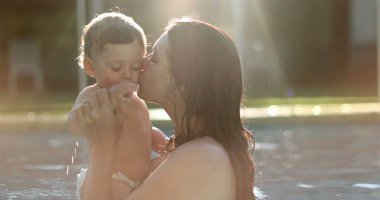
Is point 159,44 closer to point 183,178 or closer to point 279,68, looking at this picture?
point 183,178

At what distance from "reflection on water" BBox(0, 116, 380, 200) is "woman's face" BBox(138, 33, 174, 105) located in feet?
6.56

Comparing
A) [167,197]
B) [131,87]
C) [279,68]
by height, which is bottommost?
[279,68]

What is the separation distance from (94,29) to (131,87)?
50cm

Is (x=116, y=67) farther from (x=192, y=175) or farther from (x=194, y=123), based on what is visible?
(x=192, y=175)

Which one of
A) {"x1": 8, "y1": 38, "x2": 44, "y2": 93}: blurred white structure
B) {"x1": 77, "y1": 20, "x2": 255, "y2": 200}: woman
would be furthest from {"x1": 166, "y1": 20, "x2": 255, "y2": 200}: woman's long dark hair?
{"x1": 8, "y1": 38, "x2": 44, "y2": 93}: blurred white structure

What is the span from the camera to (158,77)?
316cm

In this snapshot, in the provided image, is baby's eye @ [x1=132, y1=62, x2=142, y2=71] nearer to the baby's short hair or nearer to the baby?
the baby

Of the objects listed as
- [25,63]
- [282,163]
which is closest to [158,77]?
[282,163]

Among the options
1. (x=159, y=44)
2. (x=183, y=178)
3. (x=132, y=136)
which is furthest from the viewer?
(x=132, y=136)

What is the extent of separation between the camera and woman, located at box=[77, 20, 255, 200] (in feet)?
9.77

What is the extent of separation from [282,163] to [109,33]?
554 cm

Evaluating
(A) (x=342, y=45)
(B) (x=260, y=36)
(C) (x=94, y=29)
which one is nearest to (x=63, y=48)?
(B) (x=260, y=36)

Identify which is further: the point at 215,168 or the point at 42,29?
the point at 42,29

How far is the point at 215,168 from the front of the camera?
2971 mm
